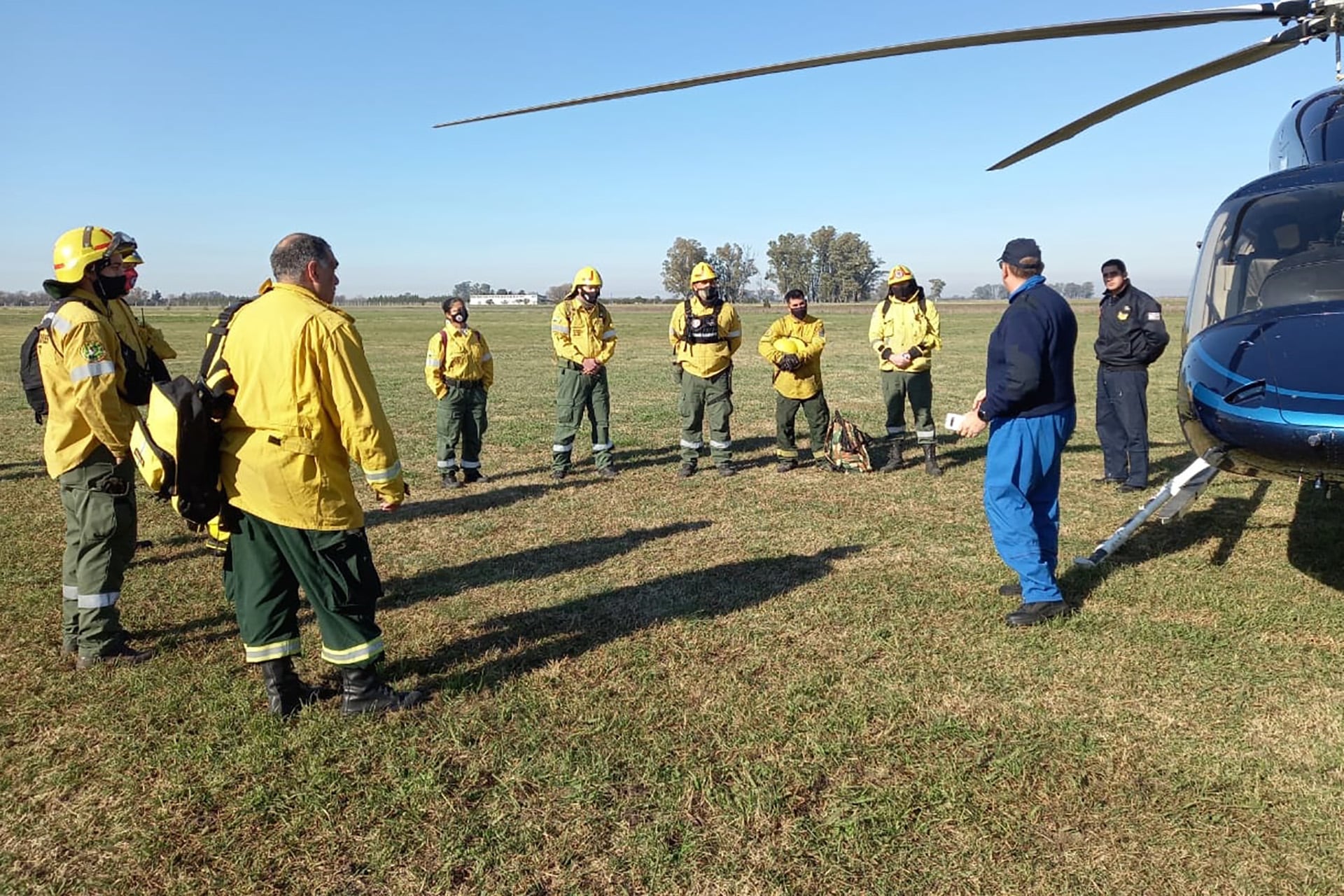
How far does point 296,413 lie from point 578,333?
584cm

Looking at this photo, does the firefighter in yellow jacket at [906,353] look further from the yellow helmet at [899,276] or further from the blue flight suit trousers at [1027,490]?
the blue flight suit trousers at [1027,490]

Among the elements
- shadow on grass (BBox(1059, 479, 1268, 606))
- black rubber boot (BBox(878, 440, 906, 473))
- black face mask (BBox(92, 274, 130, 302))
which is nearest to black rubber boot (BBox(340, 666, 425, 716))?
black face mask (BBox(92, 274, 130, 302))

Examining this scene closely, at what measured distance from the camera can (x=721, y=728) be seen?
379 centimetres

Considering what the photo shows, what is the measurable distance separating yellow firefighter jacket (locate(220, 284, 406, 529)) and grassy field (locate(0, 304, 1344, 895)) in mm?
1110

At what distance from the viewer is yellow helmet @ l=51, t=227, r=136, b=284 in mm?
4434

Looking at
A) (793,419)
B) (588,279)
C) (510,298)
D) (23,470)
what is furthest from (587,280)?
(510,298)

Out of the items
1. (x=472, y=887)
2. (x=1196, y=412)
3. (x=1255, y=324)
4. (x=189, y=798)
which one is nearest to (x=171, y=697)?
(x=189, y=798)

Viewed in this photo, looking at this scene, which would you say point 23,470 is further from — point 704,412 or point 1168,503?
point 1168,503

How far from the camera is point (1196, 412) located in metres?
4.59

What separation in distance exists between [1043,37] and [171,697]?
17.0 feet

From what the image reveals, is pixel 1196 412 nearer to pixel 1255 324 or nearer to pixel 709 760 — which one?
pixel 1255 324

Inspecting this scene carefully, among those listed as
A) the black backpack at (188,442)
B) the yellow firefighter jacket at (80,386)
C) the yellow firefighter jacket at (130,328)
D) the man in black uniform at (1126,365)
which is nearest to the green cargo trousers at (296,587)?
the black backpack at (188,442)

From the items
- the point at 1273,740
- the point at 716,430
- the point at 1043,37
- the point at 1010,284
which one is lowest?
the point at 1273,740

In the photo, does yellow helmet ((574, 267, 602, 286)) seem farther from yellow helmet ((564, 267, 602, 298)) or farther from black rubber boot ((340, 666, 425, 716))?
black rubber boot ((340, 666, 425, 716))
